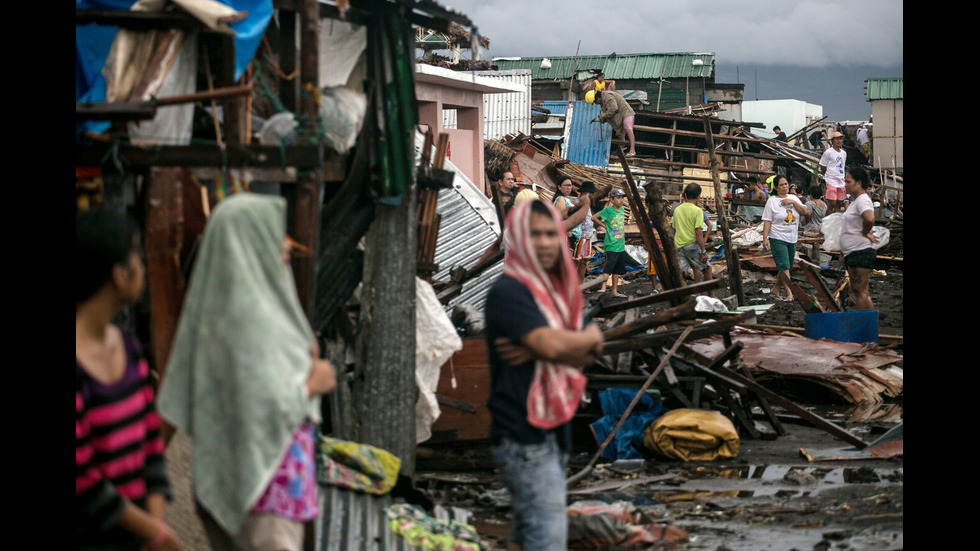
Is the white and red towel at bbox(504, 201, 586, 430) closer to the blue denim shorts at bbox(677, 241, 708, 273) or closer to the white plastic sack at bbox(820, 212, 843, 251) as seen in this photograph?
the blue denim shorts at bbox(677, 241, 708, 273)

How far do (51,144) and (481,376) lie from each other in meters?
4.22

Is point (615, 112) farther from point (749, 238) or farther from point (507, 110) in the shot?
point (749, 238)

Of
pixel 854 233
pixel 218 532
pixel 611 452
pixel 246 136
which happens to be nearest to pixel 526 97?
pixel 854 233

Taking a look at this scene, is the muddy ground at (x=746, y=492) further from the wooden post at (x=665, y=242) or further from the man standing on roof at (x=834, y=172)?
the man standing on roof at (x=834, y=172)

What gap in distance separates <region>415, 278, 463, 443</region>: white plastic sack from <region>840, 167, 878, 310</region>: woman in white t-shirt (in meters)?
6.96

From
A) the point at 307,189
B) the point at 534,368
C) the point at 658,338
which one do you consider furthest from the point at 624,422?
the point at 307,189

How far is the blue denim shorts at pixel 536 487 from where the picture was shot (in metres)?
3.87

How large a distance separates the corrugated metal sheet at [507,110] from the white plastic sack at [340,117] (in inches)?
791

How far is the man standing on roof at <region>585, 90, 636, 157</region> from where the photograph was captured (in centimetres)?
2759

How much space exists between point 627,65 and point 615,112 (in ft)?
47.0

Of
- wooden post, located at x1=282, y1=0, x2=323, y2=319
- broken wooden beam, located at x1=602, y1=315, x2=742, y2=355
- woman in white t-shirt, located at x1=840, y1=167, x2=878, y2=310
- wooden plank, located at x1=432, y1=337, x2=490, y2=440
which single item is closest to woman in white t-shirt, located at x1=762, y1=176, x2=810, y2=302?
woman in white t-shirt, located at x1=840, y1=167, x2=878, y2=310

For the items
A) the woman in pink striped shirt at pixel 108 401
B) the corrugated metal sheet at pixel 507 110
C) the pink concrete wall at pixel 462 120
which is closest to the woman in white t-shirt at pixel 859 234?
the pink concrete wall at pixel 462 120

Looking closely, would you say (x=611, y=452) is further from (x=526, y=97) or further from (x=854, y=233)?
(x=526, y=97)

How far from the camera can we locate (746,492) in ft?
22.2
